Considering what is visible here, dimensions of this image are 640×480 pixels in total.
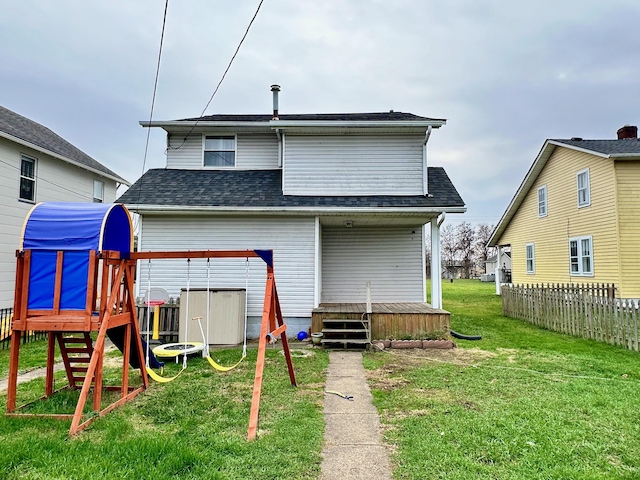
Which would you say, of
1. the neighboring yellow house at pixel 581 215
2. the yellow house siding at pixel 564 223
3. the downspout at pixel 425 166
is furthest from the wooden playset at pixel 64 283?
the yellow house siding at pixel 564 223

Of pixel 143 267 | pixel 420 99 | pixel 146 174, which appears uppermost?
pixel 420 99

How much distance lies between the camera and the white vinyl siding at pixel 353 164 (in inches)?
383

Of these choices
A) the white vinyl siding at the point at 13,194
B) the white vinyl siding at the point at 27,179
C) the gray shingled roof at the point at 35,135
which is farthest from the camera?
the white vinyl siding at the point at 27,179

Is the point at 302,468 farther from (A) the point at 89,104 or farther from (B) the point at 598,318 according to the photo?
(A) the point at 89,104

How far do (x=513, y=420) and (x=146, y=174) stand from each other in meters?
10.4

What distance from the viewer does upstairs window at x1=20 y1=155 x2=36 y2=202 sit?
11.4 metres

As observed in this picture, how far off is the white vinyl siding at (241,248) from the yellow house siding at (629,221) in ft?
35.0

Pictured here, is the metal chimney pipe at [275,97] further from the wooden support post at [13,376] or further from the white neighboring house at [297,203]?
the wooden support post at [13,376]

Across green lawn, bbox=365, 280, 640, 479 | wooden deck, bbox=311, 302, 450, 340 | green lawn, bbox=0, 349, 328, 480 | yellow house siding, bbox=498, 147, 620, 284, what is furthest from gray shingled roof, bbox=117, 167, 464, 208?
yellow house siding, bbox=498, 147, 620, 284

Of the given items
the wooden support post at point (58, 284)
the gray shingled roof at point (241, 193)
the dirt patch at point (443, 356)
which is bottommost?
the dirt patch at point (443, 356)

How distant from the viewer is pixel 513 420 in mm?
4043

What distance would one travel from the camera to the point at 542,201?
56.2 feet

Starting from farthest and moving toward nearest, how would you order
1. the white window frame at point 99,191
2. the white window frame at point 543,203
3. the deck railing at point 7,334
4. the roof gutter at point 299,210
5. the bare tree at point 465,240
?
1. the bare tree at point 465,240
2. the white window frame at point 543,203
3. the white window frame at point 99,191
4. the roof gutter at point 299,210
5. the deck railing at point 7,334

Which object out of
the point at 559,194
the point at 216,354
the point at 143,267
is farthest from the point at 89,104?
the point at 559,194
